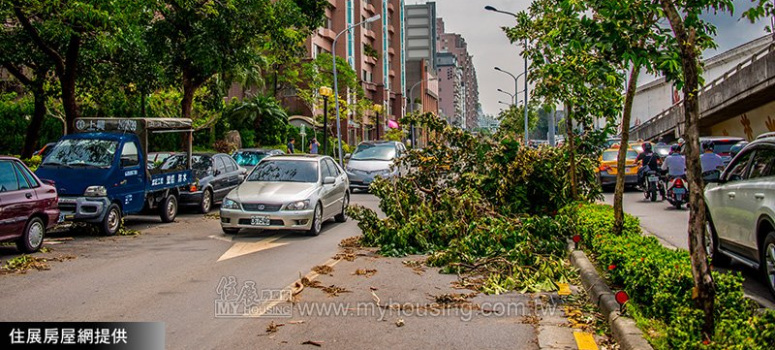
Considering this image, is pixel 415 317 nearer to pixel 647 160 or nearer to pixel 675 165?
pixel 675 165

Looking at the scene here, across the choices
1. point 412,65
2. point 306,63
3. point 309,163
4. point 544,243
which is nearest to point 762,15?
point 544,243

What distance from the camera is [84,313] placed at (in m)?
7.21

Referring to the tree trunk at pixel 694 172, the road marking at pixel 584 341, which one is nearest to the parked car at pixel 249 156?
the road marking at pixel 584 341

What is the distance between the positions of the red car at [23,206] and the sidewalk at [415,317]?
5.05m

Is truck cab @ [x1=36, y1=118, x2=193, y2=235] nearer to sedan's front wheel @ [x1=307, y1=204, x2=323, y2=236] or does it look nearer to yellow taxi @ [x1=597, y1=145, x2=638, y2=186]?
sedan's front wheel @ [x1=307, y1=204, x2=323, y2=236]

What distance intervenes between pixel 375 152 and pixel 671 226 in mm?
13587

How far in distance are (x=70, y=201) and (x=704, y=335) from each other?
11.7m

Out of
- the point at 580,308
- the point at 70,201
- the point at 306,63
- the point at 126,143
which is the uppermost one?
the point at 306,63

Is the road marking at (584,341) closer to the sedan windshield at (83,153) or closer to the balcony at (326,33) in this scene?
the sedan windshield at (83,153)

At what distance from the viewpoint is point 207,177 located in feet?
61.5

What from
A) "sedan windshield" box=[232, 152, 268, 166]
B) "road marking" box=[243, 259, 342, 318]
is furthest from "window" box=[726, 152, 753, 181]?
"sedan windshield" box=[232, 152, 268, 166]

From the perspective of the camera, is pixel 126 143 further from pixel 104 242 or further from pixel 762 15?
pixel 762 15

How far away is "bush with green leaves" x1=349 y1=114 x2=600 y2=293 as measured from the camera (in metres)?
9.63

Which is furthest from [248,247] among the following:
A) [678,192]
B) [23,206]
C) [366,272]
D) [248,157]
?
[248,157]
